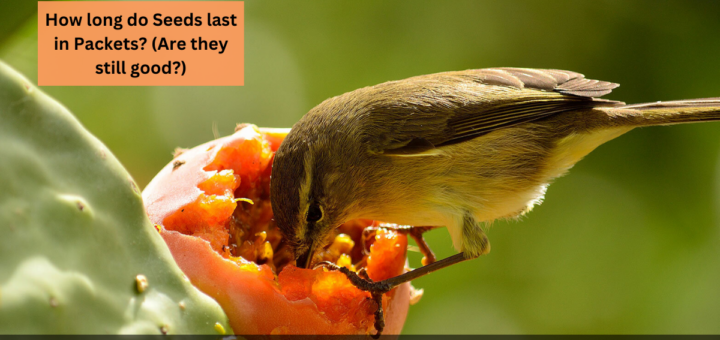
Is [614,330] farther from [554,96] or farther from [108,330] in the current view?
[108,330]

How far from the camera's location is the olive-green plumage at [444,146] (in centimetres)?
289

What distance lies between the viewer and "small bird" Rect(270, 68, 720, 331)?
9.38 ft

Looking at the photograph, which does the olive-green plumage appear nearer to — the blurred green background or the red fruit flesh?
the red fruit flesh

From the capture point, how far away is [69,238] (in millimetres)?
1301

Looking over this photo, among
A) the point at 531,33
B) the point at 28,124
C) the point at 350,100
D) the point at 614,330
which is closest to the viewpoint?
the point at 28,124

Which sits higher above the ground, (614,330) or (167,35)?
(167,35)

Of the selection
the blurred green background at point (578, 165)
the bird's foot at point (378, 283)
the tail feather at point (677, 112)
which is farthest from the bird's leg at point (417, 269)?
the blurred green background at point (578, 165)

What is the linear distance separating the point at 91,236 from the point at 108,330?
8.9 inches

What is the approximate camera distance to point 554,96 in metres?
3.21

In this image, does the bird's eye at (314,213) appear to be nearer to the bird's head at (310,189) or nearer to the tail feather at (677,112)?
the bird's head at (310,189)

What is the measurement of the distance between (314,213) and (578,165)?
144 inches

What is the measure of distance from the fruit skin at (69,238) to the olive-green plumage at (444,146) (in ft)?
3.85

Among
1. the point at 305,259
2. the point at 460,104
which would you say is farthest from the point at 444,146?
the point at 305,259

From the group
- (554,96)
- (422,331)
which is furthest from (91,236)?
(422,331)
